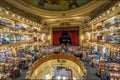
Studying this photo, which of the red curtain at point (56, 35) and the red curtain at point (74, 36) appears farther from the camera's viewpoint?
the red curtain at point (56, 35)

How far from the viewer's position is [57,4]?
16219 millimetres

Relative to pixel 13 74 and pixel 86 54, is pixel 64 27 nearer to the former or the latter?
pixel 86 54

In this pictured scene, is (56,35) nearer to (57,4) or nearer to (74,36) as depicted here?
(74,36)

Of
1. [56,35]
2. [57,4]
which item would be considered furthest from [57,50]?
[56,35]

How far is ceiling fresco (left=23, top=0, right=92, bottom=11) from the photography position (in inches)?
591

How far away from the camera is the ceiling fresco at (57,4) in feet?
49.3

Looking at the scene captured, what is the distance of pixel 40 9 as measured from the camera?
16.7m

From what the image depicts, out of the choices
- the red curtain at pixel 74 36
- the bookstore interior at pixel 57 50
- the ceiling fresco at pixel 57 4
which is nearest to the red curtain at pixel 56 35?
the red curtain at pixel 74 36

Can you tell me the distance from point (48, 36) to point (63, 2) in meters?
13.7

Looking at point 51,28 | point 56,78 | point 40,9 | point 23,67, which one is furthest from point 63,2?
point 56,78

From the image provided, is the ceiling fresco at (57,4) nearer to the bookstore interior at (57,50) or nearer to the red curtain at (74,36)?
the bookstore interior at (57,50)

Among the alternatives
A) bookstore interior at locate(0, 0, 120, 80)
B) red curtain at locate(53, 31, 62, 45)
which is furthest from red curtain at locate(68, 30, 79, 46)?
bookstore interior at locate(0, 0, 120, 80)

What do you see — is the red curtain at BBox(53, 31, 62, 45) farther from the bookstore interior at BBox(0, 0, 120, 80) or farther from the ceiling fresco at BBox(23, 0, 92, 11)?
the ceiling fresco at BBox(23, 0, 92, 11)

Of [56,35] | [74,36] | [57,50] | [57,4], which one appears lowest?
[57,50]
